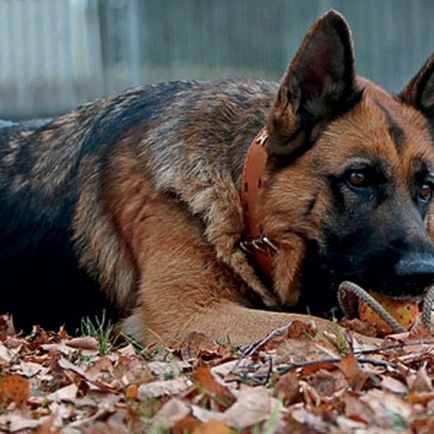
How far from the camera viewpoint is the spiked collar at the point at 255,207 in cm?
487

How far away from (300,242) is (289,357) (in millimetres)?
1036

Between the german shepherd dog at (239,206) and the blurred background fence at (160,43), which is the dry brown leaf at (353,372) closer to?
the german shepherd dog at (239,206)

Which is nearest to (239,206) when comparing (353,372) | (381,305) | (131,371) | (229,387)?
(381,305)

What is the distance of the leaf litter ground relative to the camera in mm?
3096

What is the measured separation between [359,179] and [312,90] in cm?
42

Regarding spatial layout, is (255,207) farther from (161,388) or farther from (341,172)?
(161,388)

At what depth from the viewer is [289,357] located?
12.9 feet

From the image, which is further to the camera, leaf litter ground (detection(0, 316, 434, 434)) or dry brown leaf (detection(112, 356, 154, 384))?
dry brown leaf (detection(112, 356, 154, 384))

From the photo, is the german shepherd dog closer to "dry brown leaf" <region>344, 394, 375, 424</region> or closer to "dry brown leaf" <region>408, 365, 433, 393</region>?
"dry brown leaf" <region>408, 365, 433, 393</region>

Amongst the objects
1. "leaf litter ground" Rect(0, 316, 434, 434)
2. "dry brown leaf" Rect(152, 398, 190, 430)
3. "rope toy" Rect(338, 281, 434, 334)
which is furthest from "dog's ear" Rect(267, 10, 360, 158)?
Answer: "dry brown leaf" Rect(152, 398, 190, 430)

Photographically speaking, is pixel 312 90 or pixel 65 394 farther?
pixel 312 90

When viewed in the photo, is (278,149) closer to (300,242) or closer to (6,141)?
(300,242)

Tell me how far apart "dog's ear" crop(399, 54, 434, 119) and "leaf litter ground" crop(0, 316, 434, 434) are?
110 centimetres

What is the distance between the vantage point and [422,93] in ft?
16.6
